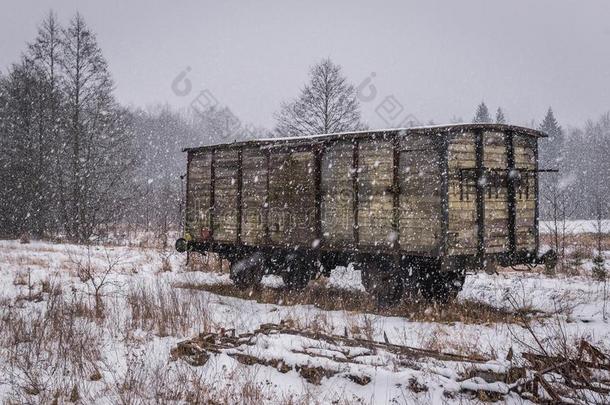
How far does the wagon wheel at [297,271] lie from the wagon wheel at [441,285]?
2634 mm

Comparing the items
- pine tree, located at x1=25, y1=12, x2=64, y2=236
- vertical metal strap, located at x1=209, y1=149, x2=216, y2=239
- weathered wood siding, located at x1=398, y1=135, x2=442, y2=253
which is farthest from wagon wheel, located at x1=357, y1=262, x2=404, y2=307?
pine tree, located at x1=25, y1=12, x2=64, y2=236

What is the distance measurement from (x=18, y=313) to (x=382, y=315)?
5713mm

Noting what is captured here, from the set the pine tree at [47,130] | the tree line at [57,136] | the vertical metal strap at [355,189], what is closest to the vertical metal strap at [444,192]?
the vertical metal strap at [355,189]

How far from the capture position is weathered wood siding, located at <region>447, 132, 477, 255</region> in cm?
844

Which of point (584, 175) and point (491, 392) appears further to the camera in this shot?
point (584, 175)

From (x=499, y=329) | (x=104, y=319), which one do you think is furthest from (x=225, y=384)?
(x=499, y=329)

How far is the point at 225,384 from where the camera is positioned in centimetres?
489

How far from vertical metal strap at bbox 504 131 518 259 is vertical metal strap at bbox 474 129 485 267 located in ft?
2.72

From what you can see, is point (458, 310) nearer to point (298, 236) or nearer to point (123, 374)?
point (298, 236)

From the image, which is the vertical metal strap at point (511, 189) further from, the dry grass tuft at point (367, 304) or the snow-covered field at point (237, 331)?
the dry grass tuft at point (367, 304)

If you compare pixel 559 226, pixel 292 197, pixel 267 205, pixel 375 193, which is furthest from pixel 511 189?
pixel 559 226

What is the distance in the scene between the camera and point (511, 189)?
9.27 meters

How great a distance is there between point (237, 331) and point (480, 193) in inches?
188

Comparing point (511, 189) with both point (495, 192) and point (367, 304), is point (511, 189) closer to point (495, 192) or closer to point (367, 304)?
point (495, 192)
